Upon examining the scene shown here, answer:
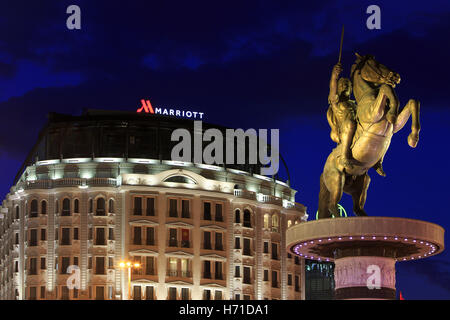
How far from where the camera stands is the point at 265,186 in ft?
403

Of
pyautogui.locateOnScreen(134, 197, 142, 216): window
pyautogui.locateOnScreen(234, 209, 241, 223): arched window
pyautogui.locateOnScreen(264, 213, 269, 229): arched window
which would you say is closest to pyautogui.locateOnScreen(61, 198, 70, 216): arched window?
pyautogui.locateOnScreen(134, 197, 142, 216): window

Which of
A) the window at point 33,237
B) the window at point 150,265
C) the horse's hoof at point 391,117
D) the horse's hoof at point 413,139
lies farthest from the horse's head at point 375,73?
the window at point 33,237

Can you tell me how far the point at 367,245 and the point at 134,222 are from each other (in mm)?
70409

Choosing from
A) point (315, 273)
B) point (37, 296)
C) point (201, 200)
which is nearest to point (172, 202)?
point (201, 200)

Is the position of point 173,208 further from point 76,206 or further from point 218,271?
point 76,206

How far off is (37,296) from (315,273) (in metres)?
49.6

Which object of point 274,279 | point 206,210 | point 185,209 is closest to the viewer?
point 185,209

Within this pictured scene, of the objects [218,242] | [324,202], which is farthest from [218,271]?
[324,202]

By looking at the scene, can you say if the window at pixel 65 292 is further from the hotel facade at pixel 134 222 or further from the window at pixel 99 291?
the window at pixel 99 291

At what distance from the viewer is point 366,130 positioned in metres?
42.4

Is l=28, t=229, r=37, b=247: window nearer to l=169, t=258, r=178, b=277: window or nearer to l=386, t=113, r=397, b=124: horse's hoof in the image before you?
l=169, t=258, r=178, b=277: window

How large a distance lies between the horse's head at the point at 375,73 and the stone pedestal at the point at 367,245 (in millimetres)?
6187

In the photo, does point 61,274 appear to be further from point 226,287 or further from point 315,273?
point 315,273

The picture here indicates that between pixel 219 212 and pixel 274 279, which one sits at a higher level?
pixel 219 212
